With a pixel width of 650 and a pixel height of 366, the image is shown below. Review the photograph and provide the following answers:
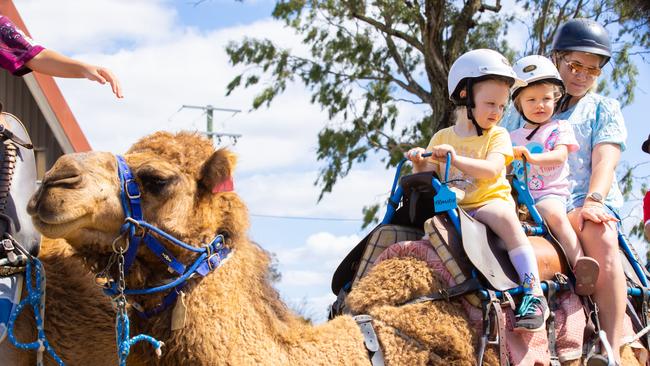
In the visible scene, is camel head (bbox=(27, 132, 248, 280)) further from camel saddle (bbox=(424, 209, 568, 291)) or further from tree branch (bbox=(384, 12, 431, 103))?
tree branch (bbox=(384, 12, 431, 103))

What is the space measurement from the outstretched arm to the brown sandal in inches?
102

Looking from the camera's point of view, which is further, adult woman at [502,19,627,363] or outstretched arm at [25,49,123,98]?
adult woman at [502,19,627,363]

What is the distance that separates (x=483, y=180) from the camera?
4730mm

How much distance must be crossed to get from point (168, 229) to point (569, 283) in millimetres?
2215

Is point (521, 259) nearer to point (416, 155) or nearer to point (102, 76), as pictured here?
point (416, 155)

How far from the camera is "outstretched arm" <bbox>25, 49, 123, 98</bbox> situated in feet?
15.1

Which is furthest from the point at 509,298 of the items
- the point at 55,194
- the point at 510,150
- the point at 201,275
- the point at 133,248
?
the point at 55,194

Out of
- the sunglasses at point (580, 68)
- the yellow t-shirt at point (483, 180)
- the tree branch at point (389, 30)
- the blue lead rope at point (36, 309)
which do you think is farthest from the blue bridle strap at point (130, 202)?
the tree branch at point (389, 30)

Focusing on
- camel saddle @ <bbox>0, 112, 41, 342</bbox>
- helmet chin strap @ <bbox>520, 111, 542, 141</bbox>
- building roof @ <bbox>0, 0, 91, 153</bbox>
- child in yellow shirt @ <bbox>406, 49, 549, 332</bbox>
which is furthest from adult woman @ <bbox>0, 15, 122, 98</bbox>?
building roof @ <bbox>0, 0, 91, 153</bbox>

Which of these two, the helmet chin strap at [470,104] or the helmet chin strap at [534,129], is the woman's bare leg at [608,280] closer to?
the helmet chin strap at [534,129]

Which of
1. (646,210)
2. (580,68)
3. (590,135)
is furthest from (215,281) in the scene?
(646,210)

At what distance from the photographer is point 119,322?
13.4 feet

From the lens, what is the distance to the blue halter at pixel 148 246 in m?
4.02

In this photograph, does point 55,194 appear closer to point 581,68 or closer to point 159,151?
point 159,151
